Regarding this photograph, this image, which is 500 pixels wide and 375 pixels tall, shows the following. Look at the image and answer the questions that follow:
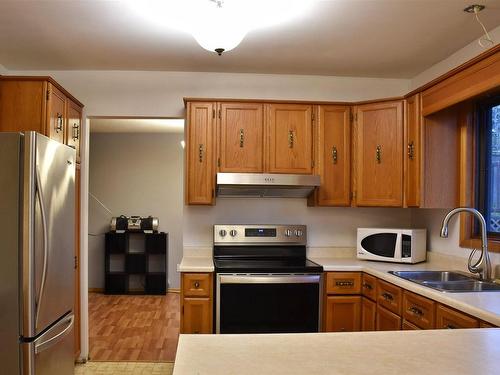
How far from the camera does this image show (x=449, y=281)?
107 inches

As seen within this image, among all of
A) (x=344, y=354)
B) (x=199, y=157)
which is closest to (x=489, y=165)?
(x=199, y=157)

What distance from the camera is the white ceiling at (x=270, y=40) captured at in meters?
2.40

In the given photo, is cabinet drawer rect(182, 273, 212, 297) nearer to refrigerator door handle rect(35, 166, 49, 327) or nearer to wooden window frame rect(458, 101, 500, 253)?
refrigerator door handle rect(35, 166, 49, 327)

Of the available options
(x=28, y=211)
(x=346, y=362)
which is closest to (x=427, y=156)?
(x=346, y=362)

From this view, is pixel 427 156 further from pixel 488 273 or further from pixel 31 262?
pixel 31 262

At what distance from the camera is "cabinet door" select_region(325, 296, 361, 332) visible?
3.12 metres

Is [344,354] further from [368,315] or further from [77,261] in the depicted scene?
[77,261]

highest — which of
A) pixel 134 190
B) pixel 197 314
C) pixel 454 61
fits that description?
pixel 454 61

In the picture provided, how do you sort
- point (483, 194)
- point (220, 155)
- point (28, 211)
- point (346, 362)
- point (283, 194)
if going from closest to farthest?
point (346, 362)
point (28, 211)
point (483, 194)
point (220, 155)
point (283, 194)

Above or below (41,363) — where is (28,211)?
above

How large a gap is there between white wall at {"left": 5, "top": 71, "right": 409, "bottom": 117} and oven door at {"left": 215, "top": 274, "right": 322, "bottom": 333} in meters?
1.49

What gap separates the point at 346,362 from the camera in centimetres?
112

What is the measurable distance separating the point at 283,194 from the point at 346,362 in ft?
8.31

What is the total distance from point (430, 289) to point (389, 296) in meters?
0.48
